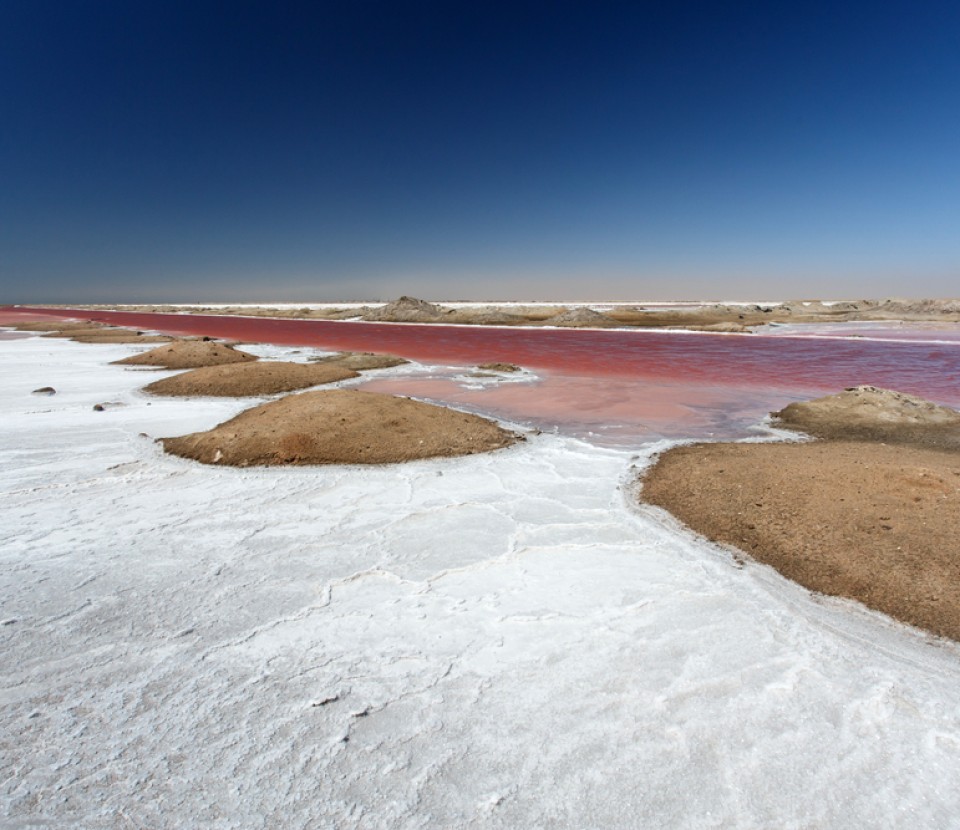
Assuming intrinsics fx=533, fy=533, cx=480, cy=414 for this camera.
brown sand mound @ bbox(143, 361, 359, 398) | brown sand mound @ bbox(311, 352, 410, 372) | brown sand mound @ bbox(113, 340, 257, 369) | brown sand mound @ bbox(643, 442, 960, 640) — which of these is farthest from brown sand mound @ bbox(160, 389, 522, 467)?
brown sand mound @ bbox(113, 340, 257, 369)

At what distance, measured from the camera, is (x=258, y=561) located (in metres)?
4.34

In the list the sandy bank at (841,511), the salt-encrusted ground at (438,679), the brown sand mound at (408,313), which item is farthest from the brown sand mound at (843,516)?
the brown sand mound at (408,313)

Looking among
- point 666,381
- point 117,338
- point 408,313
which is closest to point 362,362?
point 666,381

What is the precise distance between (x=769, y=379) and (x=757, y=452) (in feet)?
33.4

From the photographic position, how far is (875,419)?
30.2 ft

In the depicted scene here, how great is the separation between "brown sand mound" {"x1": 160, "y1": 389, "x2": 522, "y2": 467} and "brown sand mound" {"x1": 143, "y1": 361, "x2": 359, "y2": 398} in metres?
3.85

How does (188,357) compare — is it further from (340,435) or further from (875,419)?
(875,419)

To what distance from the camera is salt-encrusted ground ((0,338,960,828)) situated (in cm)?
230

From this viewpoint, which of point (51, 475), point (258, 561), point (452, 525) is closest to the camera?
point (258, 561)

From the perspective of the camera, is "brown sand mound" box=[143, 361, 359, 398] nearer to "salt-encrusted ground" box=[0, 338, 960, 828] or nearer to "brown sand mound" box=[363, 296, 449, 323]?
"salt-encrusted ground" box=[0, 338, 960, 828]

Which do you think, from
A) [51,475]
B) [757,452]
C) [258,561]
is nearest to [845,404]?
[757,452]

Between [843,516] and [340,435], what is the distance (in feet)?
19.4

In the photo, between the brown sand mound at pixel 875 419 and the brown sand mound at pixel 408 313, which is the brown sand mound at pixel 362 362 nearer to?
the brown sand mound at pixel 875 419

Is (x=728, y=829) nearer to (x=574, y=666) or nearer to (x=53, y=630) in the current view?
(x=574, y=666)
